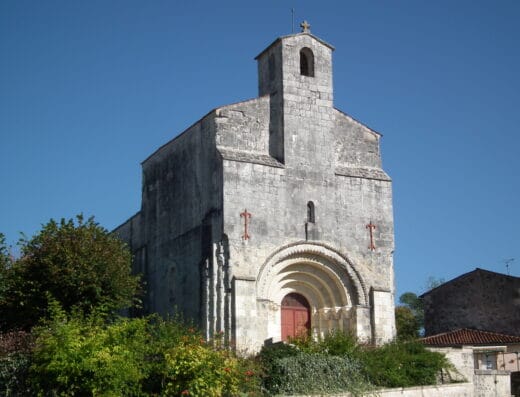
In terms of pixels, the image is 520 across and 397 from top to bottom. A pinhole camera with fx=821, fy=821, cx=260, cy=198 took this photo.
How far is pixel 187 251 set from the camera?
29.2 metres

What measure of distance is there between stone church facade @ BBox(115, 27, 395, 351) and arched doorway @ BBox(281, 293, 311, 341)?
0.12 ft

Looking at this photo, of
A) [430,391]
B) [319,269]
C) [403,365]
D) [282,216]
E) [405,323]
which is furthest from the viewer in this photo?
[405,323]

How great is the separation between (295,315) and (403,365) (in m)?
5.55

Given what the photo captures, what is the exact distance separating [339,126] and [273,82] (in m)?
2.90

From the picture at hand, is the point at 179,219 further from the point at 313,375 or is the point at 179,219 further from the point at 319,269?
the point at 313,375

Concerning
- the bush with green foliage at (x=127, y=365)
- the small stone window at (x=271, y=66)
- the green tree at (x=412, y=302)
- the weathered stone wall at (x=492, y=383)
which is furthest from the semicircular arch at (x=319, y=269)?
the green tree at (x=412, y=302)

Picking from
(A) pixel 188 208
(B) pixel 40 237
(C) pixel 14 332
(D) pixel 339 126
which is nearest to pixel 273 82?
(D) pixel 339 126

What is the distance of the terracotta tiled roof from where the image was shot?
3356cm

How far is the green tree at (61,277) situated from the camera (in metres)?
25.2

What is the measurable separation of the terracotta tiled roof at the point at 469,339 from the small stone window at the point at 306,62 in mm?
12069

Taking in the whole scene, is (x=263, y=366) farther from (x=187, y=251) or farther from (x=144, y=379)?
(x=187, y=251)

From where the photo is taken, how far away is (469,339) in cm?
3397

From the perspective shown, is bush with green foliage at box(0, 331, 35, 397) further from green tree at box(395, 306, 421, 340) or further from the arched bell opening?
green tree at box(395, 306, 421, 340)

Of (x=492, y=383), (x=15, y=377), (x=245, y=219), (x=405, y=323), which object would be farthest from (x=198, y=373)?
(x=405, y=323)
